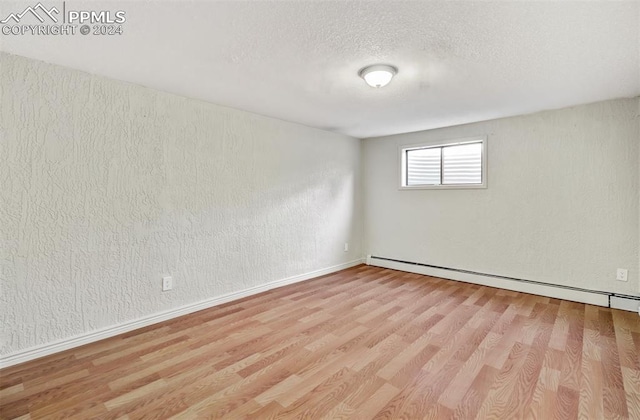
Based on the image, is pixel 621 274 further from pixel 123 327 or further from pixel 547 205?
pixel 123 327

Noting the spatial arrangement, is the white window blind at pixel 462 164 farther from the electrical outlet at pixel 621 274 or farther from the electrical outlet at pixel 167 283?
the electrical outlet at pixel 167 283

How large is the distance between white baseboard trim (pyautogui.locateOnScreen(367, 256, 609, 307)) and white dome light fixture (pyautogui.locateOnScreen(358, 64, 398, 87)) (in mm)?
2964

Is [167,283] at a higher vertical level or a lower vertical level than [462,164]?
lower

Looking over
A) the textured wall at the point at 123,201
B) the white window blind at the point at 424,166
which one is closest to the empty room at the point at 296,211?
the textured wall at the point at 123,201

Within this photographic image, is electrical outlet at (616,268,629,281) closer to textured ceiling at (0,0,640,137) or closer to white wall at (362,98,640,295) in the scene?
Answer: white wall at (362,98,640,295)

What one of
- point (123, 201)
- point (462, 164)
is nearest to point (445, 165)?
point (462, 164)

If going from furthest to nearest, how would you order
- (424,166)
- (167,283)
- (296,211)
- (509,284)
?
1. (424,166)
2. (296,211)
3. (509,284)
4. (167,283)

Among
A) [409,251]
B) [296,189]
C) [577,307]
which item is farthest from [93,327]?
[577,307]

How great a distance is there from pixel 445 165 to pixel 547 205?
134 cm

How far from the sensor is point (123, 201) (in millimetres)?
2496

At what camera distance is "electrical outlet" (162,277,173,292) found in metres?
2.76

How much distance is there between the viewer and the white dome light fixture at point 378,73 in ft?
7.40

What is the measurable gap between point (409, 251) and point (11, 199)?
175 inches

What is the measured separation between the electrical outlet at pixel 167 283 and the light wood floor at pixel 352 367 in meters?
0.31
